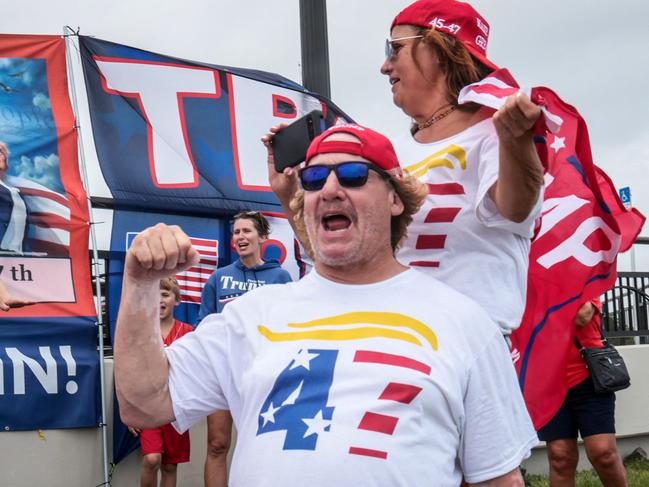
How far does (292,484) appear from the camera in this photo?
1.77 meters

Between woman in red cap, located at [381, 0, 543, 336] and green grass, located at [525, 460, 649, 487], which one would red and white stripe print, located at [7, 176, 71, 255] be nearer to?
woman in red cap, located at [381, 0, 543, 336]

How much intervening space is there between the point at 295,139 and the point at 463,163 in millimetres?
614

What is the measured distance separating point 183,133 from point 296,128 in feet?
12.5

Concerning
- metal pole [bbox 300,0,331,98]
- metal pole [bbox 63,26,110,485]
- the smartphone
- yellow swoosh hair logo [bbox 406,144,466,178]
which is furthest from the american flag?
yellow swoosh hair logo [bbox 406,144,466,178]

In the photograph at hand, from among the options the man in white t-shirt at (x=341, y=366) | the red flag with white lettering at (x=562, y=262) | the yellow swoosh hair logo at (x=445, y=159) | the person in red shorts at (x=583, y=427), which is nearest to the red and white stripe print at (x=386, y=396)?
the man in white t-shirt at (x=341, y=366)

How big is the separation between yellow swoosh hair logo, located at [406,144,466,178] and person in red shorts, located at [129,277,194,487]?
3283mm

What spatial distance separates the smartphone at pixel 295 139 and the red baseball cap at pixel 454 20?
45cm

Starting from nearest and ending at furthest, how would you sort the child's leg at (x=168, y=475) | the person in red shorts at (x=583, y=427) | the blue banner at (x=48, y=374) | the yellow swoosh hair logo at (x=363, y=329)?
1. the yellow swoosh hair logo at (x=363, y=329)
2. the person in red shorts at (x=583, y=427)
3. the blue banner at (x=48, y=374)
4. the child's leg at (x=168, y=475)

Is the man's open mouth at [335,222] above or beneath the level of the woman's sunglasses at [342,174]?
beneath

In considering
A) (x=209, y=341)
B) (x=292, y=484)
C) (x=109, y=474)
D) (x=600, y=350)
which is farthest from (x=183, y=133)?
(x=292, y=484)

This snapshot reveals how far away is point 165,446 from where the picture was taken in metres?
5.26

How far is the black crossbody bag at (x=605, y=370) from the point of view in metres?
4.40

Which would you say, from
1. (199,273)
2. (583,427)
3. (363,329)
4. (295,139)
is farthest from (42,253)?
(363,329)

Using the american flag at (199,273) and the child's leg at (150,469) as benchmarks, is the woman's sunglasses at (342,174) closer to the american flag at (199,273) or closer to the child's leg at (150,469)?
the child's leg at (150,469)
